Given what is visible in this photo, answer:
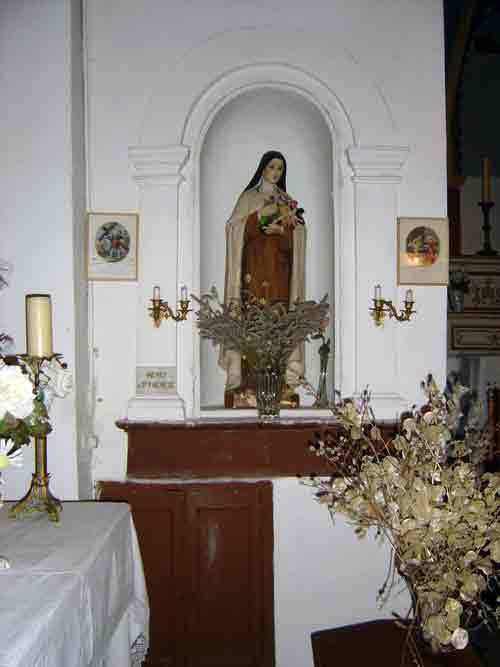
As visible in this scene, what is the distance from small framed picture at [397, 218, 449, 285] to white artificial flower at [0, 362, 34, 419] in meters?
2.22

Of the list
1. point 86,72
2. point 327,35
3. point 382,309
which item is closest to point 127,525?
point 382,309

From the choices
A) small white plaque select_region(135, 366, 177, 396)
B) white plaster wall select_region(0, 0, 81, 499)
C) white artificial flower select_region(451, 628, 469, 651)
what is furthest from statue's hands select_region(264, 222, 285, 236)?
white artificial flower select_region(451, 628, 469, 651)

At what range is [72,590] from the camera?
1.45 metres

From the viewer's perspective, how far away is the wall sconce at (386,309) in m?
3.09

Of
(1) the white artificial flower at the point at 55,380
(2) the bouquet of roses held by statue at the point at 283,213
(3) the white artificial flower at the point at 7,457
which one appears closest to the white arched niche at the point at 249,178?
(2) the bouquet of roses held by statue at the point at 283,213

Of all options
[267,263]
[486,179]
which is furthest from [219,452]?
[486,179]

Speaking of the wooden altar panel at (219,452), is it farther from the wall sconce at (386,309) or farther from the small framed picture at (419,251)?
the small framed picture at (419,251)

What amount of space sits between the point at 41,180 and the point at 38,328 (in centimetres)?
121

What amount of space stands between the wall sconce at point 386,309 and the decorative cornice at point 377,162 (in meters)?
0.58

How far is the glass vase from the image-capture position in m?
3.10

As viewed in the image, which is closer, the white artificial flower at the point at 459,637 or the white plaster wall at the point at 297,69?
the white artificial flower at the point at 459,637

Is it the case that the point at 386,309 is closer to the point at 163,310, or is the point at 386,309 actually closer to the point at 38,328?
the point at 163,310

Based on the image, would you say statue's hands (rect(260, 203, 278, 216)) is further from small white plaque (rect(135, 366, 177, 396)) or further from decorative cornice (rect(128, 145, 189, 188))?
small white plaque (rect(135, 366, 177, 396))

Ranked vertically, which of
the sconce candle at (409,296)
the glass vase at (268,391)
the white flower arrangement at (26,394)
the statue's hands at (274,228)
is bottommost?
the glass vase at (268,391)
